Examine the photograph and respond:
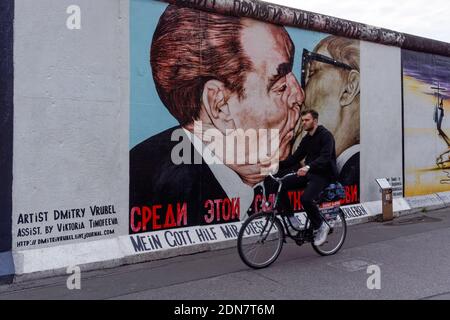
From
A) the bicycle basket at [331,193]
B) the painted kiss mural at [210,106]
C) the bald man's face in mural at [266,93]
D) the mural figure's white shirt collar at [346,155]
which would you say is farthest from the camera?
the mural figure's white shirt collar at [346,155]

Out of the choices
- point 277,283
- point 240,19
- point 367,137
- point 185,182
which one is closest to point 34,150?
point 185,182

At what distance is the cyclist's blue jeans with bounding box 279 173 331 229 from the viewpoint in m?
5.88

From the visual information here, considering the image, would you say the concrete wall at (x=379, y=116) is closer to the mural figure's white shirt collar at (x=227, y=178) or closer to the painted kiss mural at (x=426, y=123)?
the painted kiss mural at (x=426, y=123)

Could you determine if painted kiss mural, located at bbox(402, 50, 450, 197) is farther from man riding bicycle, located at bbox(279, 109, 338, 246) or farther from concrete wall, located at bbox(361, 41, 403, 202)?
man riding bicycle, located at bbox(279, 109, 338, 246)

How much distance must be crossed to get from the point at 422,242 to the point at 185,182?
366 cm

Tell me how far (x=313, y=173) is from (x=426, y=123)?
5.92m

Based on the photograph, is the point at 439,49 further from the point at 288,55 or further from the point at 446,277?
the point at 446,277

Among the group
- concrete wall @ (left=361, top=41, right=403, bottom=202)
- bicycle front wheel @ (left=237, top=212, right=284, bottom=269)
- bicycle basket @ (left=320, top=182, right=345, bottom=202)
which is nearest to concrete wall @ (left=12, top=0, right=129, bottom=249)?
bicycle front wheel @ (left=237, top=212, right=284, bottom=269)

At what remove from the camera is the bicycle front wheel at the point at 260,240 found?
215 inches

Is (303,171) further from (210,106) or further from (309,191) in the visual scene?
(210,106)

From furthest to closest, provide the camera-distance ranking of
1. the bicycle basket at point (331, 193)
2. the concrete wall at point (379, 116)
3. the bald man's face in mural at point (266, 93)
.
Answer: the concrete wall at point (379, 116) < the bald man's face in mural at point (266, 93) < the bicycle basket at point (331, 193)

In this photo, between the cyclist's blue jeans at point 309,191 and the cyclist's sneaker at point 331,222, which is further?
the cyclist's sneaker at point 331,222

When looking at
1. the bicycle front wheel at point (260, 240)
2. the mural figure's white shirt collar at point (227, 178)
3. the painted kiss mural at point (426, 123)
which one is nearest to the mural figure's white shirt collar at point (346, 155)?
the painted kiss mural at point (426, 123)

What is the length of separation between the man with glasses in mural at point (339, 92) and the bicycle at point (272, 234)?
2.68m
